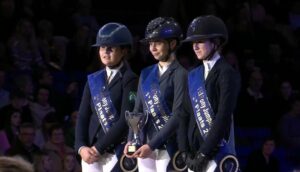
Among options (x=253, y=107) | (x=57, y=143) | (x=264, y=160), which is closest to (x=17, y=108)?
(x=57, y=143)

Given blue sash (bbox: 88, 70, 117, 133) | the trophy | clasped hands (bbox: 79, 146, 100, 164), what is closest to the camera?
the trophy

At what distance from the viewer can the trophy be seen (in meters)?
6.54

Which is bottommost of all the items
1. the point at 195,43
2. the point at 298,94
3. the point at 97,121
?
the point at 298,94

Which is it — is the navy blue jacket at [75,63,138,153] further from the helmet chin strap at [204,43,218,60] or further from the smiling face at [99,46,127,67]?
the helmet chin strap at [204,43,218,60]

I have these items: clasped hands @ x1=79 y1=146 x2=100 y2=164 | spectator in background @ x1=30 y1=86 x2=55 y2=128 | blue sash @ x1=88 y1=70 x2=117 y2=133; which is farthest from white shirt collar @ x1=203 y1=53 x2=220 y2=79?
spectator in background @ x1=30 y1=86 x2=55 y2=128

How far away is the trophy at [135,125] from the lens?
257 inches

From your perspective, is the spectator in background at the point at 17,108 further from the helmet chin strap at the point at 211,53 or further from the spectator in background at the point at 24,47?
the helmet chin strap at the point at 211,53

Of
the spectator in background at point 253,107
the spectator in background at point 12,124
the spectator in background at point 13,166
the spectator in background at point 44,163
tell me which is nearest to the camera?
the spectator in background at point 13,166

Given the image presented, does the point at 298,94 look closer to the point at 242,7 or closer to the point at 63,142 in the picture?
the point at 242,7

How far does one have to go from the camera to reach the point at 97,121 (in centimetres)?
696

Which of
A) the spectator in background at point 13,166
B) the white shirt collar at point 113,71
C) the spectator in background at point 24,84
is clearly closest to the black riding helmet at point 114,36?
the white shirt collar at point 113,71

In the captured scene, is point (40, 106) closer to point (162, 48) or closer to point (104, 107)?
point (104, 107)

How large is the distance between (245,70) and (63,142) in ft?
9.85

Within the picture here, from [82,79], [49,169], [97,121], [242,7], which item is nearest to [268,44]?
[242,7]
